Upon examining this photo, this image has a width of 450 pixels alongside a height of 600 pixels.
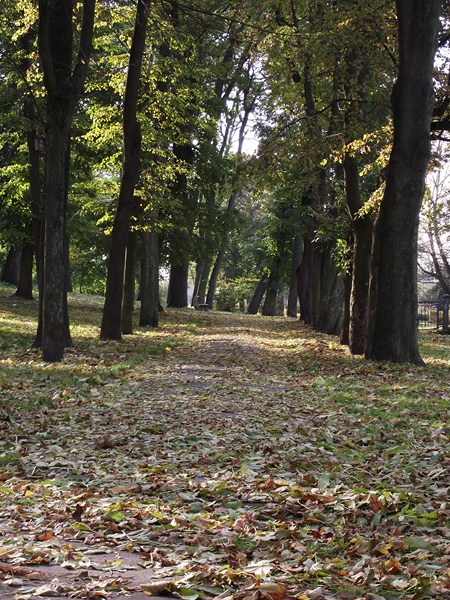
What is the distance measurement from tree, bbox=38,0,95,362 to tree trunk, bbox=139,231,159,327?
878 centimetres

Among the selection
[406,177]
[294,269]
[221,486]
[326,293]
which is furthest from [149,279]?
[294,269]

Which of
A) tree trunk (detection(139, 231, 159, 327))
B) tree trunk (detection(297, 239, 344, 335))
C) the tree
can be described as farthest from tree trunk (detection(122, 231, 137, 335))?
the tree

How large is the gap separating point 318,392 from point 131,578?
24.3ft

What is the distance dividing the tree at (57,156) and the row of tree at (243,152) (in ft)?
0.08

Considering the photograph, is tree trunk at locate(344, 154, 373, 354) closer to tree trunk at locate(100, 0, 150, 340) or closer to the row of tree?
the row of tree

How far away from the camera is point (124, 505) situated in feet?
15.7

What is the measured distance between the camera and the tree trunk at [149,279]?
69.8ft

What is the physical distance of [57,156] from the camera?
12047 millimetres

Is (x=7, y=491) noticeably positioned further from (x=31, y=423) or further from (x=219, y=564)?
(x=31, y=423)

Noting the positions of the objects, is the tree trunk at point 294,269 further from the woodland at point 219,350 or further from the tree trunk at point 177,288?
the woodland at point 219,350

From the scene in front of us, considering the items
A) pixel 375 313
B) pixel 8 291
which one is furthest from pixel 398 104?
pixel 8 291

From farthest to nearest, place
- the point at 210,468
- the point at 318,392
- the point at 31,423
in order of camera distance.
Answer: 1. the point at 318,392
2. the point at 31,423
3. the point at 210,468

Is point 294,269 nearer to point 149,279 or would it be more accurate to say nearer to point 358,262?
point 149,279

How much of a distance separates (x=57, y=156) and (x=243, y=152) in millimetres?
6729
